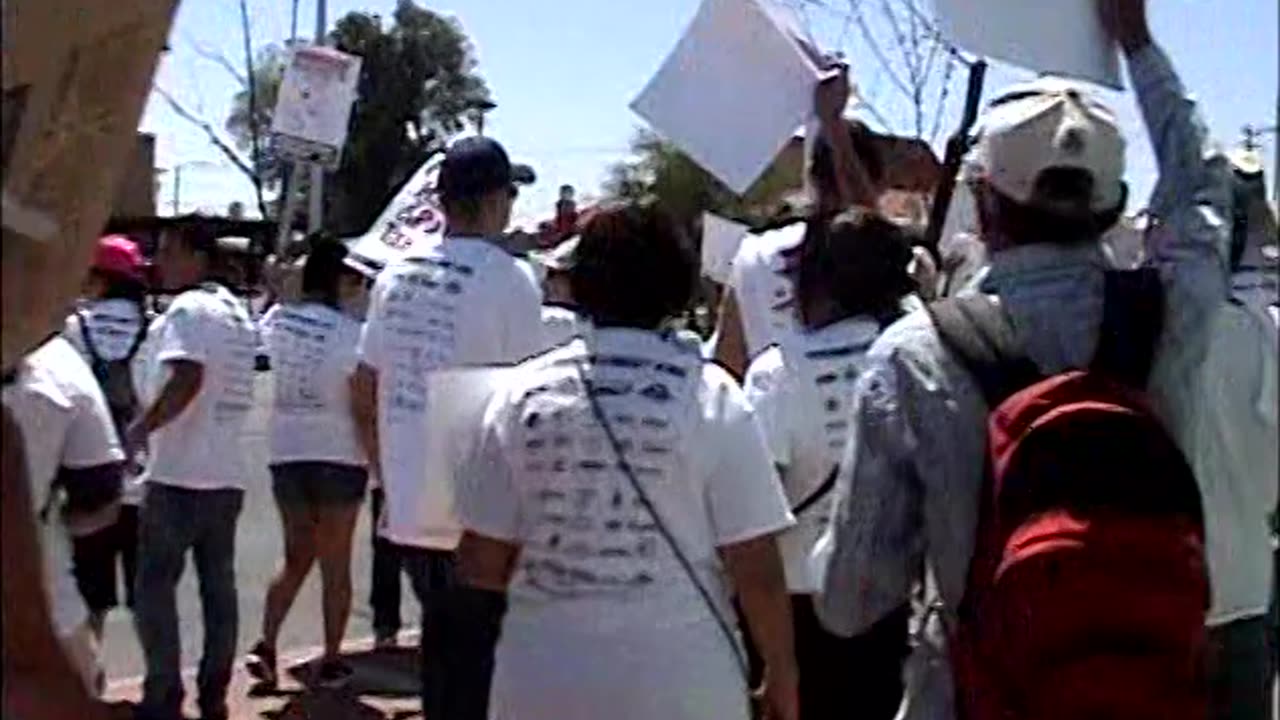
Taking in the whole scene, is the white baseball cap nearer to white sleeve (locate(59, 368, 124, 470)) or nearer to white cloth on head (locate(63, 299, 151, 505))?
white sleeve (locate(59, 368, 124, 470))

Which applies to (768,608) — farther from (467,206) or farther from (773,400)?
(467,206)

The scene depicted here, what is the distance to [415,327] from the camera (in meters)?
5.36

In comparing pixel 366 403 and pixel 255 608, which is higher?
pixel 366 403

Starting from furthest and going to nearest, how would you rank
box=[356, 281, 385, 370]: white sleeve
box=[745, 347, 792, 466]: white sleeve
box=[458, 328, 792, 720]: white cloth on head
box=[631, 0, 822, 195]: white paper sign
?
box=[356, 281, 385, 370]: white sleeve, box=[631, 0, 822, 195]: white paper sign, box=[745, 347, 792, 466]: white sleeve, box=[458, 328, 792, 720]: white cloth on head

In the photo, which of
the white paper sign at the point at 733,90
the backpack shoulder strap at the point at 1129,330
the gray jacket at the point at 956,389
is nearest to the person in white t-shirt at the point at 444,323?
the white paper sign at the point at 733,90

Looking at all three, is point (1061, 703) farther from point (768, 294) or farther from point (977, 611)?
point (768, 294)

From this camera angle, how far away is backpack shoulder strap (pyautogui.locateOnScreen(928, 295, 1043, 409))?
302 centimetres

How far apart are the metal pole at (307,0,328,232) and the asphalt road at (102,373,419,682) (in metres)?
5.30

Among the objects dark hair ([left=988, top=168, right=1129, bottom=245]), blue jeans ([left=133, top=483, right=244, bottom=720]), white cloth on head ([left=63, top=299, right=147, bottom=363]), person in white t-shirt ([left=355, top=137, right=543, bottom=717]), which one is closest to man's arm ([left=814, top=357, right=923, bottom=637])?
dark hair ([left=988, top=168, right=1129, bottom=245])

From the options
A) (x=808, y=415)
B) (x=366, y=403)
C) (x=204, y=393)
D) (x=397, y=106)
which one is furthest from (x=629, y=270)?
(x=397, y=106)

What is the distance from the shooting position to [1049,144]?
3.05 meters

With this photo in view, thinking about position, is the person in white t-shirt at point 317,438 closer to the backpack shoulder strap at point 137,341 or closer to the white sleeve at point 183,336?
the backpack shoulder strap at point 137,341

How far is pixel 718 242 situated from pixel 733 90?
298cm

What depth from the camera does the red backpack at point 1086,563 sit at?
2826 millimetres
